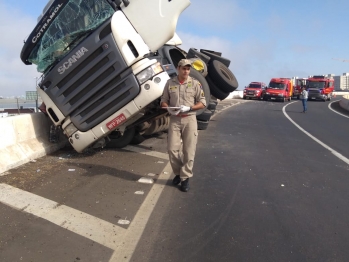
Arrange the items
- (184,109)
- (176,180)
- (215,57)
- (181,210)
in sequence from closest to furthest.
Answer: (181,210), (184,109), (176,180), (215,57)

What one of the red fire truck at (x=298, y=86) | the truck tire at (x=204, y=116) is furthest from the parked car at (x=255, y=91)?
the truck tire at (x=204, y=116)

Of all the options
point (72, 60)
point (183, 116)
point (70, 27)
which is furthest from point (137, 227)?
point (70, 27)

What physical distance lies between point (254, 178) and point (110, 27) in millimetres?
3456

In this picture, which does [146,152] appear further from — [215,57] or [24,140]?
[215,57]

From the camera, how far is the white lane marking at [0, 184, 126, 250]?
361cm

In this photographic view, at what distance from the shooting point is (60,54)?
6262 mm

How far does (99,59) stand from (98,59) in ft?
0.06

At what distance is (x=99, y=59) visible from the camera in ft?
19.3

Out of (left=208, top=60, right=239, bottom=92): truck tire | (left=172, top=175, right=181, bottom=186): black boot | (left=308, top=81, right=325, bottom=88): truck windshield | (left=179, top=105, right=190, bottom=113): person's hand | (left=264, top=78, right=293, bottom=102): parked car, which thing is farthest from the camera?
(left=308, top=81, right=325, bottom=88): truck windshield

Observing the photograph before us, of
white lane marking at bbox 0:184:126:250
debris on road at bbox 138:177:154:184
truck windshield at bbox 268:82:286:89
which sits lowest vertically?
truck windshield at bbox 268:82:286:89

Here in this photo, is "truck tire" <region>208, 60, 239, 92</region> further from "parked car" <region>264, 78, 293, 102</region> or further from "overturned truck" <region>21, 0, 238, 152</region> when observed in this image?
"parked car" <region>264, 78, 293, 102</region>

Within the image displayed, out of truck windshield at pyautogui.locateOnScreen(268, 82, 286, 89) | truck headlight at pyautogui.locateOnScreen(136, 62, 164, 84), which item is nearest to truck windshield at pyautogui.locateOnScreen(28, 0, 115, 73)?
truck headlight at pyautogui.locateOnScreen(136, 62, 164, 84)

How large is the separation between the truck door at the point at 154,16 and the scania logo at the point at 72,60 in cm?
98

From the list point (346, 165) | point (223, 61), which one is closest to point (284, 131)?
point (223, 61)
